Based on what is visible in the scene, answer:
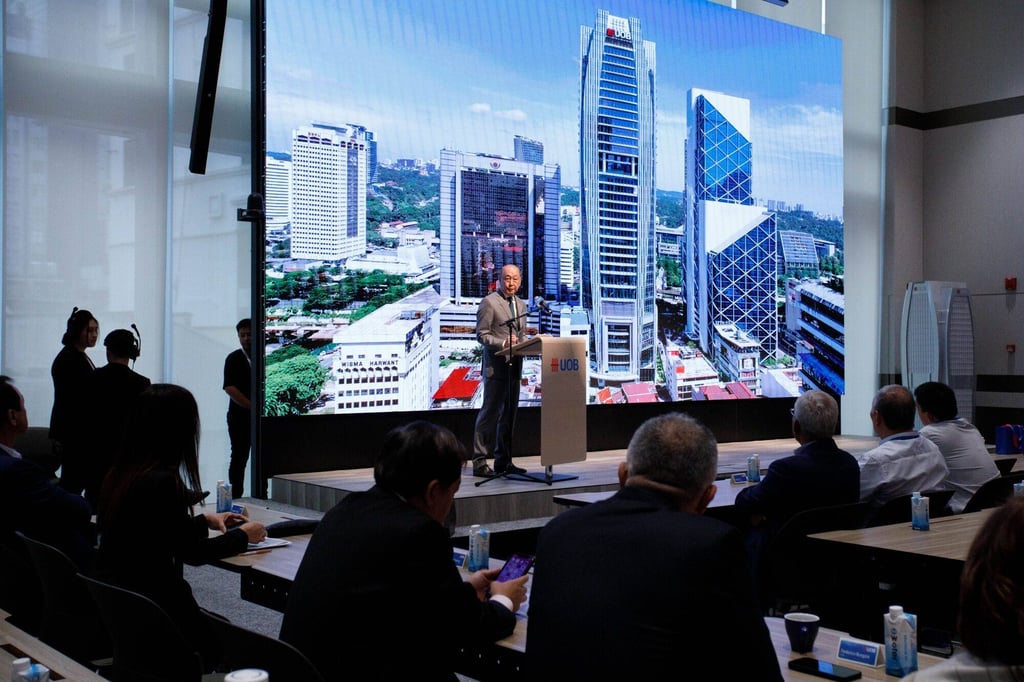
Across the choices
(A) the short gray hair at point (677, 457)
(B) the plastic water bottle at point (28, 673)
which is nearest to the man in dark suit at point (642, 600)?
(A) the short gray hair at point (677, 457)

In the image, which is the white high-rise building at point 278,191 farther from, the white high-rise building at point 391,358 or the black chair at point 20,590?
the black chair at point 20,590

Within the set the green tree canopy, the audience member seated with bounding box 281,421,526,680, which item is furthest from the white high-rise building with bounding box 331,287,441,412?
the audience member seated with bounding box 281,421,526,680

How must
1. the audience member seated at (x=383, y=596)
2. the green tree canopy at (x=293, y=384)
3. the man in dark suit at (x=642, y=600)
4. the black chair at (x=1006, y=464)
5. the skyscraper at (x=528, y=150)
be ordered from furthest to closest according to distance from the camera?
the skyscraper at (x=528, y=150) → the green tree canopy at (x=293, y=384) → the black chair at (x=1006, y=464) → the audience member seated at (x=383, y=596) → the man in dark suit at (x=642, y=600)

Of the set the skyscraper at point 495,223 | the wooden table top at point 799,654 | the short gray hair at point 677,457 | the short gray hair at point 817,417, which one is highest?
the skyscraper at point 495,223

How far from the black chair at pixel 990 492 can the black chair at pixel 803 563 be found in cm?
101

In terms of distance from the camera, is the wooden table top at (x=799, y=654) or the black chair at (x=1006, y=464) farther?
the black chair at (x=1006, y=464)

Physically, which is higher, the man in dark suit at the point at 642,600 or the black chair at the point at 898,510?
the man in dark suit at the point at 642,600

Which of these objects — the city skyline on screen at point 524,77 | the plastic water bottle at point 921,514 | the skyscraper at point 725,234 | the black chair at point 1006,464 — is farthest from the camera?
the skyscraper at point 725,234

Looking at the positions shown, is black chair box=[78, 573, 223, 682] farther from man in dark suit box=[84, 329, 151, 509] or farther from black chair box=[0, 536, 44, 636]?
man in dark suit box=[84, 329, 151, 509]

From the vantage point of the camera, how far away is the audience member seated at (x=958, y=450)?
485 centimetres

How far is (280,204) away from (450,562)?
6330mm

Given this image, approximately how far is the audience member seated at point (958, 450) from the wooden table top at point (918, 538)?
3.20 ft

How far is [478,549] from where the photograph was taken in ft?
9.68

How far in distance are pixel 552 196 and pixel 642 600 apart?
8.28 metres
